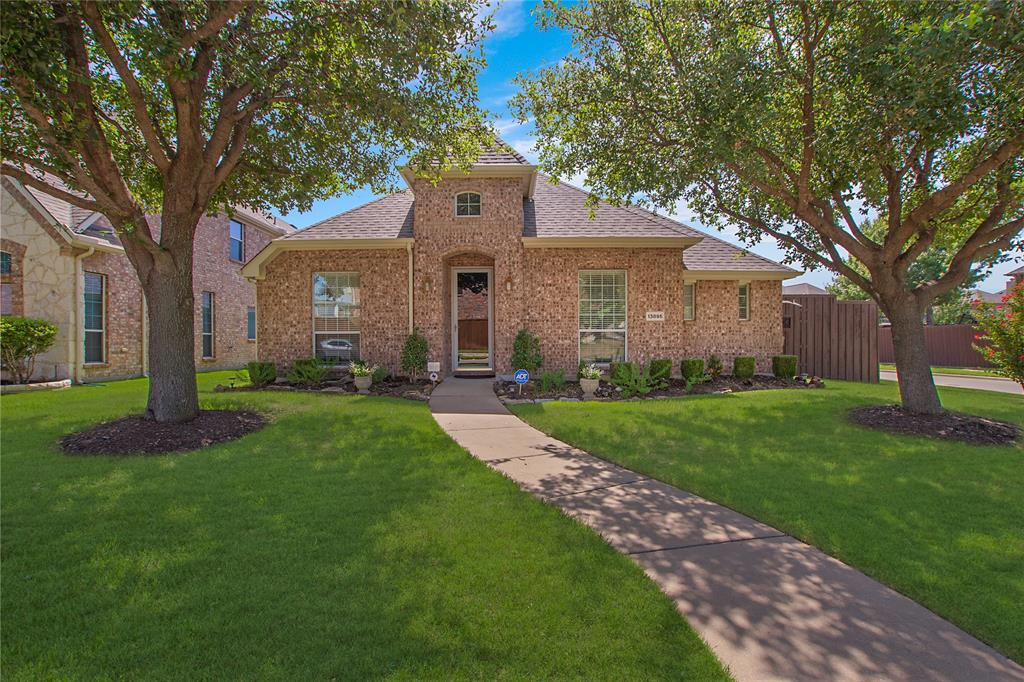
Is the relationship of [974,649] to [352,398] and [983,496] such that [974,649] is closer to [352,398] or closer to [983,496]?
[983,496]

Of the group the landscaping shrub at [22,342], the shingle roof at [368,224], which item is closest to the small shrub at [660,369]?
the shingle roof at [368,224]

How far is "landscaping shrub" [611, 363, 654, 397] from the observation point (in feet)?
36.1

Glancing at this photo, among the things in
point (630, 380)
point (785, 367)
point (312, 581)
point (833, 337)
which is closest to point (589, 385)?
point (630, 380)

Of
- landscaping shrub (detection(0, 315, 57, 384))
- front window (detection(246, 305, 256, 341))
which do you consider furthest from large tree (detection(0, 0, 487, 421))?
front window (detection(246, 305, 256, 341))

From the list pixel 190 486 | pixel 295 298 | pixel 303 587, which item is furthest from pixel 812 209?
pixel 295 298

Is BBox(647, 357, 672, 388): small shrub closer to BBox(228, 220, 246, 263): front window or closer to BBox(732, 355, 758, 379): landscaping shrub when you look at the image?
BBox(732, 355, 758, 379): landscaping shrub

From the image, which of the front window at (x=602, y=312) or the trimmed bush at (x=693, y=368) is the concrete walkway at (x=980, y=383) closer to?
the trimmed bush at (x=693, y=368)

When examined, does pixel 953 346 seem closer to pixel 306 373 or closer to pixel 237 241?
pixel 306 373

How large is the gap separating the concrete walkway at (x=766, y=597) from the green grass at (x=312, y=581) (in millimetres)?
246

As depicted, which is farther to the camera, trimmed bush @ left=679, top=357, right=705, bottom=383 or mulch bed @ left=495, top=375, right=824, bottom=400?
trimmed bush @ left=679, top=357, right=705, bottom=383

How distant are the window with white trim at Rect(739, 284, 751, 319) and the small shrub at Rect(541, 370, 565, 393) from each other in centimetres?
664

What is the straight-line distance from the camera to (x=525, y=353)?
38.1 feet

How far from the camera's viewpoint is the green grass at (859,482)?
301cm

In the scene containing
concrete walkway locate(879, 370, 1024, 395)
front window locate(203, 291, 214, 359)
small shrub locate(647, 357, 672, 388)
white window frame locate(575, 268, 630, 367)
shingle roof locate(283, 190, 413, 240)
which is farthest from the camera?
front window locate(203, 291, 214, 359)
